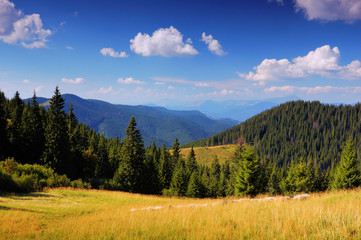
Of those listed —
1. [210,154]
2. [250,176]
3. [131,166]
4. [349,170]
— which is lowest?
[210,154]

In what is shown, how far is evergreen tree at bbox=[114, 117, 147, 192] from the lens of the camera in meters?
38.2

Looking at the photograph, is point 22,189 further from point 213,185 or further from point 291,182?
point 291,182

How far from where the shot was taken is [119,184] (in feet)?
126

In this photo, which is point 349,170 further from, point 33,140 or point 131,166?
point 33,140

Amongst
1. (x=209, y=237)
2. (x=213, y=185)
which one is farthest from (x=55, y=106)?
(x=213, y=185)

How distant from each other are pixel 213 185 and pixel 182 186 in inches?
670

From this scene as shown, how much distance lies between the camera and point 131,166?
38250 mm

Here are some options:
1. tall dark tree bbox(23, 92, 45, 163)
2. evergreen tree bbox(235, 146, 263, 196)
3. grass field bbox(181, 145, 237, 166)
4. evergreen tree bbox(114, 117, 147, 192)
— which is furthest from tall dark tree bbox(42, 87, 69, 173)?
grass field bbox(181, 145, 237, 166)

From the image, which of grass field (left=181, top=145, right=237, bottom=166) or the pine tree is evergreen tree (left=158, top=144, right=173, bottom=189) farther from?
grass field (left=181, top=145, right=237, bottom=166)

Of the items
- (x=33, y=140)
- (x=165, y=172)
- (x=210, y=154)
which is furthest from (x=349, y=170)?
(x=210, y=154)

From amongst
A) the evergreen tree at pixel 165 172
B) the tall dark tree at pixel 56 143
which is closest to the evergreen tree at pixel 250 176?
the evergreen tree at pixel 165 172

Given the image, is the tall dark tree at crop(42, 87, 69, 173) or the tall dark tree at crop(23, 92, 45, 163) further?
the tall dark tree at crop(23, 92, 45, 163)

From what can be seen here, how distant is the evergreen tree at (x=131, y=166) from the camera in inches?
1503

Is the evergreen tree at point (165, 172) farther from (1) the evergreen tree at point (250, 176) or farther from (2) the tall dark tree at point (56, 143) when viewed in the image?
(1) the evergreen tree at point (250, 176)
